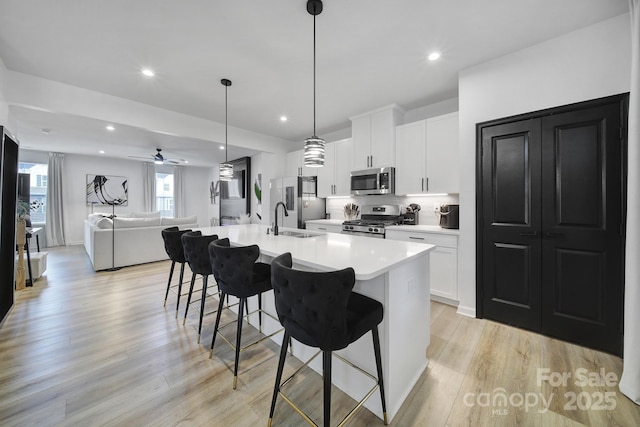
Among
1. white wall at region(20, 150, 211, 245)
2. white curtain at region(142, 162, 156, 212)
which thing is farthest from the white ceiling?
white curtain at region(142, 162, 156, 212)

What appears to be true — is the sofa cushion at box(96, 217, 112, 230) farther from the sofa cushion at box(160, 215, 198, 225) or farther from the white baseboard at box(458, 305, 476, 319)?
the white baseboard at box(458, 305, 476, 319)

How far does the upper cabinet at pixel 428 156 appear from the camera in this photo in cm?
317

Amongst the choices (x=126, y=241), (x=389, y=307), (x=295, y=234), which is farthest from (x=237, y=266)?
(x=126, y=241)

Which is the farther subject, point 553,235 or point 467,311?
point 467,311

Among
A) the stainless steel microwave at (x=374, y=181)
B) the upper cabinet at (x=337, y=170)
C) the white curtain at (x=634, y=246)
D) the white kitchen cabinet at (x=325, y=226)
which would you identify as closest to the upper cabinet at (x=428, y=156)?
the stainless steel microwave at (x=374, y=181)

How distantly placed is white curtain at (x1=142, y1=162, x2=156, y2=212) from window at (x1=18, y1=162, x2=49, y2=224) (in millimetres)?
2184

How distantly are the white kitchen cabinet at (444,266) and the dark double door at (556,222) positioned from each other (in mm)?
277

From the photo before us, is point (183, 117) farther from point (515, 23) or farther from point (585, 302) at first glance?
point (585, 302)

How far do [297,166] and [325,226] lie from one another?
1.67m

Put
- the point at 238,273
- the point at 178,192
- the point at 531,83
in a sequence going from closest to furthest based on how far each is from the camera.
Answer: the point at 238,273
the point at 531,83
the point at 178,192

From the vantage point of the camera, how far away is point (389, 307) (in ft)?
4.76

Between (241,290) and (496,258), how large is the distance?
2510 millimetres

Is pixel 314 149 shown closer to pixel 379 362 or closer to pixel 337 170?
pixel 379 362

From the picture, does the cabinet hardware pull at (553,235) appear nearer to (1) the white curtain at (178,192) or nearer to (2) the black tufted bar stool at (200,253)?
(2) the black tufted bar stool at (200,253)
